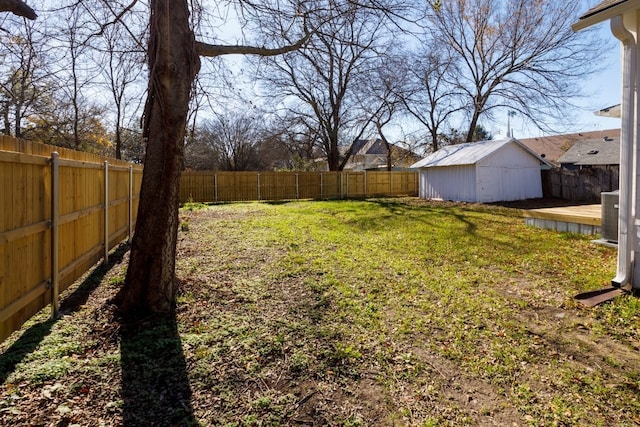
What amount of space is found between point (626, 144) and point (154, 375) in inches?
201

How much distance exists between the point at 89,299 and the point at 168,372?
1940 millimetres

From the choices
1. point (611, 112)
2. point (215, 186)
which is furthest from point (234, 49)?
point (215, 186)

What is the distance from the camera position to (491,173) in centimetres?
1502

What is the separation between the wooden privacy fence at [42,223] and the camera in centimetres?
260

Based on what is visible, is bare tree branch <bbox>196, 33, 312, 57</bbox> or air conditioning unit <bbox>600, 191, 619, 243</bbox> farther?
Answer: air conditioning unit <bbox>600, 191, 619, 243</bbox>

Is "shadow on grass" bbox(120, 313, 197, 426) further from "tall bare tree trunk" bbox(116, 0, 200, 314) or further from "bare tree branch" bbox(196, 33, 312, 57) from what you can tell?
"bare tree branch" bbox(196, 33, 312, 57)

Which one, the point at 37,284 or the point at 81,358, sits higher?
the point at 37,284

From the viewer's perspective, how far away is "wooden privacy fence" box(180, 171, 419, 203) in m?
18.0

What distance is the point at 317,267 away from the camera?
16.8 feet

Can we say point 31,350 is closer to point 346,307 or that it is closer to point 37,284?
point 37,284

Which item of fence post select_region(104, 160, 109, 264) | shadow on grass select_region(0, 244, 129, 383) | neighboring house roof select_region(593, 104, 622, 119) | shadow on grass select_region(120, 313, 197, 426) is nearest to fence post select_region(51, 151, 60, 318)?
shadow on grass select_region(0, 244, 129, 383)

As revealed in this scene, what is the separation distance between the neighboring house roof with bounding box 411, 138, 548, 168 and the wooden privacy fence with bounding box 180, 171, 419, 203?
3.31m

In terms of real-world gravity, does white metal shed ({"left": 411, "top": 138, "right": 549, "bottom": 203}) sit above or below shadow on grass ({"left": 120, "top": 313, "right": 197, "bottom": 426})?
above

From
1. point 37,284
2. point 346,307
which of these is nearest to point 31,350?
point 37,284
